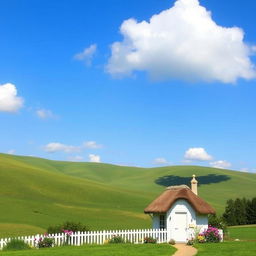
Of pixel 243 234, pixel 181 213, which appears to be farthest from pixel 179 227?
pixel 243 234

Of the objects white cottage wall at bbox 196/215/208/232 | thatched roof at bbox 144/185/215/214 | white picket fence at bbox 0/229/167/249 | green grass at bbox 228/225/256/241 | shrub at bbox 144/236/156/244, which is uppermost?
thatched roof at bbox 144/185/215/214

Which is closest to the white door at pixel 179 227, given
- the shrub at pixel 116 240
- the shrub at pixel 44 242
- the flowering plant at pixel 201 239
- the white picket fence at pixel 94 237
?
the white picket fence at pixel 94 237

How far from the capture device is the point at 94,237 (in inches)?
1141

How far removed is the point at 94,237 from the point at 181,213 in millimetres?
6794

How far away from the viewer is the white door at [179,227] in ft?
104

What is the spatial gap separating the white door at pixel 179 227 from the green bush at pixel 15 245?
1042 cm

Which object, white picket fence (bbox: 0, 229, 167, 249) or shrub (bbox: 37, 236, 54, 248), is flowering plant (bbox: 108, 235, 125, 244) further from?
shrub (bbox: 37, 236, 54, 248)

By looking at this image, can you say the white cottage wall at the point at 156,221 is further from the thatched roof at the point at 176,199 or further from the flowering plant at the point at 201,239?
the flowering plant at the point at 201,239

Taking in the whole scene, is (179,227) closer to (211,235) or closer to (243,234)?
(211,235)

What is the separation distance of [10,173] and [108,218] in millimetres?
26531

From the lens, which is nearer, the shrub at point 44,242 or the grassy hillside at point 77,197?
the shrub at point 44,242

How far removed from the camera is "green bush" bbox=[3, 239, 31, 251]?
2556 centimetres

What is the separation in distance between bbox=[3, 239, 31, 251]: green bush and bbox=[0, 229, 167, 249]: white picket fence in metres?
0.22

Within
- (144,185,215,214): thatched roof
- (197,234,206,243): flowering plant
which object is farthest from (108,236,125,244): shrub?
(197,234,206,243): flowering plant
